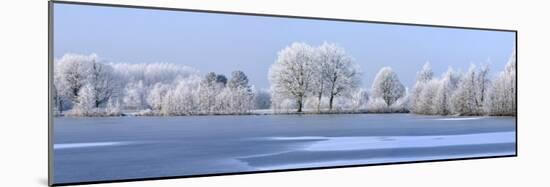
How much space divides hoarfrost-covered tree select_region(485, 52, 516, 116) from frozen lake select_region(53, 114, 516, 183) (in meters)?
0.45

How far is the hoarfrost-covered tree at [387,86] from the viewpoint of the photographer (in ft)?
24.1

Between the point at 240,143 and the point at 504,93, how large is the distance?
10.8ft

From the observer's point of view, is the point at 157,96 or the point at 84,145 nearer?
the point at 84,145

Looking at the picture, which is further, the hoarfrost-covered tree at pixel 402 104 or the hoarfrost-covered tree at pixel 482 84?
the hoarfrost-covered tree at pixel 482 84

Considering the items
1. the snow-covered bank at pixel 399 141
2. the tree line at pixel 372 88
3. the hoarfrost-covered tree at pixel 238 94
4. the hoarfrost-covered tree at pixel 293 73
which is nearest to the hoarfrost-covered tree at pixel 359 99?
the tree line at pixel 372 88

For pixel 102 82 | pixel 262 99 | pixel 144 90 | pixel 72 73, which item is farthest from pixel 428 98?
pixel 72 73

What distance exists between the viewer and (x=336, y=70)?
714 centimetres

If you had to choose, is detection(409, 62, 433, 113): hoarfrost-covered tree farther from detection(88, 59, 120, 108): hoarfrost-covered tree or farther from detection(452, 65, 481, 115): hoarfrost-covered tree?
detection(88, 59, 120, 108): hoarfrost-covered tree

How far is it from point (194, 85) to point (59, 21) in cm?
130

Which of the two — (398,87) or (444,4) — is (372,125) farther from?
(444,4)

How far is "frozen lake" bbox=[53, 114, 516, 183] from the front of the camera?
20.3 ft

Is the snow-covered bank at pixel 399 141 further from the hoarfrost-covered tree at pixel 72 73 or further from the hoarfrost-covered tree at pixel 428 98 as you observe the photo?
the hoarfrost-covered tree at pixel 72 73

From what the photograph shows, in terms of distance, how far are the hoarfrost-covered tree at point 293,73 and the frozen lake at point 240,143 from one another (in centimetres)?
23

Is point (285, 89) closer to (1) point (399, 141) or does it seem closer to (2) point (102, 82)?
(1) point (399, 141)
